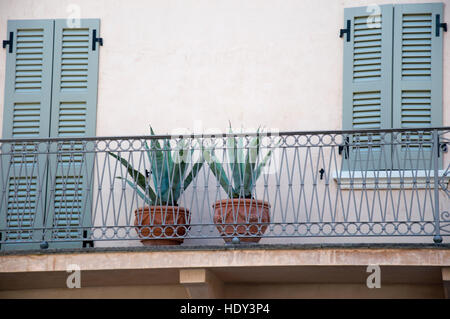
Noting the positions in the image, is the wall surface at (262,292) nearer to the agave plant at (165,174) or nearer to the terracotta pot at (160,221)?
the terracotta pot at (160,221)

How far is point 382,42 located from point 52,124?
3.33 meters

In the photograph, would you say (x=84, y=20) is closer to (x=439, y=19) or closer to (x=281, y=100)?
(x=281, y=100)

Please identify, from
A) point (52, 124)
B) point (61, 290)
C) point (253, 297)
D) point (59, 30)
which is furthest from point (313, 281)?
point (59, 30)

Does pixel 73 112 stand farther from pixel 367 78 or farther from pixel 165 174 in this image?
pixel 367 78

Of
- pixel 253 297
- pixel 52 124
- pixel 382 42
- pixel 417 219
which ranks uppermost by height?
pixel 382 42

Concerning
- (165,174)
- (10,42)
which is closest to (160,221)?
(165,174)

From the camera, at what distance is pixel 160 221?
873 centimetres

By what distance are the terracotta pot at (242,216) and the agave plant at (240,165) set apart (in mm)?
107

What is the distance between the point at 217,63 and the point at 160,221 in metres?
1.88

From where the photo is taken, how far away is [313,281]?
8.98 metres

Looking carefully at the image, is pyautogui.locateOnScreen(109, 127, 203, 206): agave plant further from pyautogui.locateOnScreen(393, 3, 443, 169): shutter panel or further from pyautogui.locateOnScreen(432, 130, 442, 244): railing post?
pyautogui.locateOnScreen(432, 130, 442, 244): railing post

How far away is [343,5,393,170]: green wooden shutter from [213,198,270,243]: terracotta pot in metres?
1.10

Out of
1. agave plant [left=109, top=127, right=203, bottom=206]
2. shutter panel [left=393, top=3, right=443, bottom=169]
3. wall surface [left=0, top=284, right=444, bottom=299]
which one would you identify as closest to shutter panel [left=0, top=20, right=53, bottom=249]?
wall surface [left=0, top=284, right=444, bottom=299]

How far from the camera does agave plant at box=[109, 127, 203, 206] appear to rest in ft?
28.9
